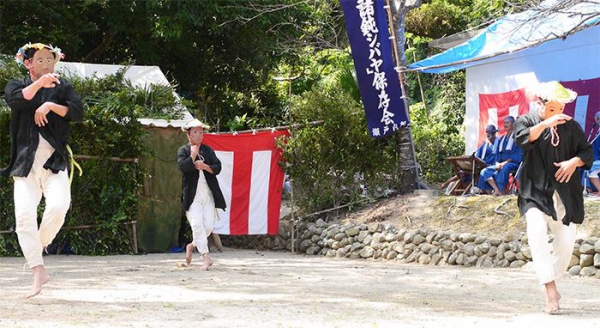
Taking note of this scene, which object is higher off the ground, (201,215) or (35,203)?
(35,203)

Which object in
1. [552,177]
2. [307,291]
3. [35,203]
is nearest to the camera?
[552,177]

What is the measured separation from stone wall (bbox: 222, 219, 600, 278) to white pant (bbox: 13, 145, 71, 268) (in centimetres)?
604

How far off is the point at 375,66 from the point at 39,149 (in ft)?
26.1

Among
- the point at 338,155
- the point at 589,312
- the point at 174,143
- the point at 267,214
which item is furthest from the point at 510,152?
the point at 589,312

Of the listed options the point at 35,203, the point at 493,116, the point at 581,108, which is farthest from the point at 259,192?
the point at 35,203

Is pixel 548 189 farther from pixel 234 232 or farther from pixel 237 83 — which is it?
pixel 237 83

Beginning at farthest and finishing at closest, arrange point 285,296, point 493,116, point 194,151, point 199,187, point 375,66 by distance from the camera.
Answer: point 493,116, point 375,66, point 199,187, point 194,151, point 285,296

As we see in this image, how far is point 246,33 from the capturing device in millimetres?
20844

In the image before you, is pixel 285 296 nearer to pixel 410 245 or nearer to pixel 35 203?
pixel 35 203

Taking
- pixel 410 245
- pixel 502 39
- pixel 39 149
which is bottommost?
pixel 410 245

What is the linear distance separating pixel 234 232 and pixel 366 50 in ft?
11.5

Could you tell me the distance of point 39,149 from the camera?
284 inches

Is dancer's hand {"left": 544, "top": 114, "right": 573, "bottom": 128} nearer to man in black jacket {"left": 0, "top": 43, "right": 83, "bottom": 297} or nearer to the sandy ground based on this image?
the sandy ground

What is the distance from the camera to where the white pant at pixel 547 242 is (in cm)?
691
